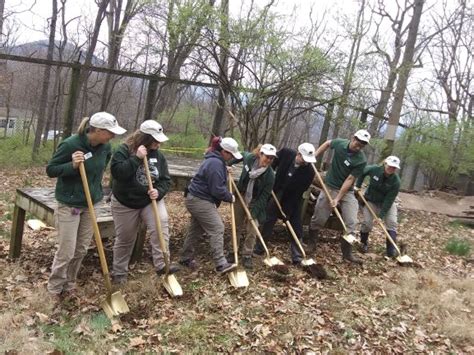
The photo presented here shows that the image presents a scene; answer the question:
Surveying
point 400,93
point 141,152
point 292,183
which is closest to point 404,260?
point 292,183

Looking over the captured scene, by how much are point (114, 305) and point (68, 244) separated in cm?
74

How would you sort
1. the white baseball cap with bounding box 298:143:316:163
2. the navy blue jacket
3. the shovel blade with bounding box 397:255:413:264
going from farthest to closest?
the shovel blade with bounding box 397:255:413:264 < the white baseball cap with bounding box 298:143:316:163 < the navy blue jacket

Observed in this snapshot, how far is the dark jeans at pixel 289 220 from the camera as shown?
611 centimetres

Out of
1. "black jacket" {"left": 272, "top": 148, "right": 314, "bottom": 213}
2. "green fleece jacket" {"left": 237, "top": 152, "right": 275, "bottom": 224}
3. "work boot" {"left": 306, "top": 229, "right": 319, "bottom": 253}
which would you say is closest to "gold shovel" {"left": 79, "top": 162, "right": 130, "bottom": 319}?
"green fleece jacket" {"left": 237, "top": 152, "right": 275, "bottom": 224}

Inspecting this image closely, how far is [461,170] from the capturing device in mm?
14094

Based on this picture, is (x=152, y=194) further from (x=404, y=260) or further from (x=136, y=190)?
(x=404, y=260)

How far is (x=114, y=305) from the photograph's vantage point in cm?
417

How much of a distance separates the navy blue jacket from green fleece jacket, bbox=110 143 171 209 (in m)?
0.47

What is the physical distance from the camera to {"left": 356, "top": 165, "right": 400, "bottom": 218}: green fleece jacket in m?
6.81

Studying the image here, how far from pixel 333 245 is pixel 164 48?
4.83 metres

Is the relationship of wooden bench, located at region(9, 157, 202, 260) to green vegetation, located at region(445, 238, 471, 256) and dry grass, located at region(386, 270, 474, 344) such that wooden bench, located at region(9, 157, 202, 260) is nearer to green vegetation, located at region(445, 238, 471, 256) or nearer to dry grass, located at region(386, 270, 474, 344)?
dry grass, located at region(386, 270, 474, 344)

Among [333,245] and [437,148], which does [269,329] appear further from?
[437,148]

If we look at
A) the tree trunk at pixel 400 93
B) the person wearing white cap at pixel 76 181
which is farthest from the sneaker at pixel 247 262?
the tree trunk at pixel 400 93

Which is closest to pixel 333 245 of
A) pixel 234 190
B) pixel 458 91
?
pixel 234 190
